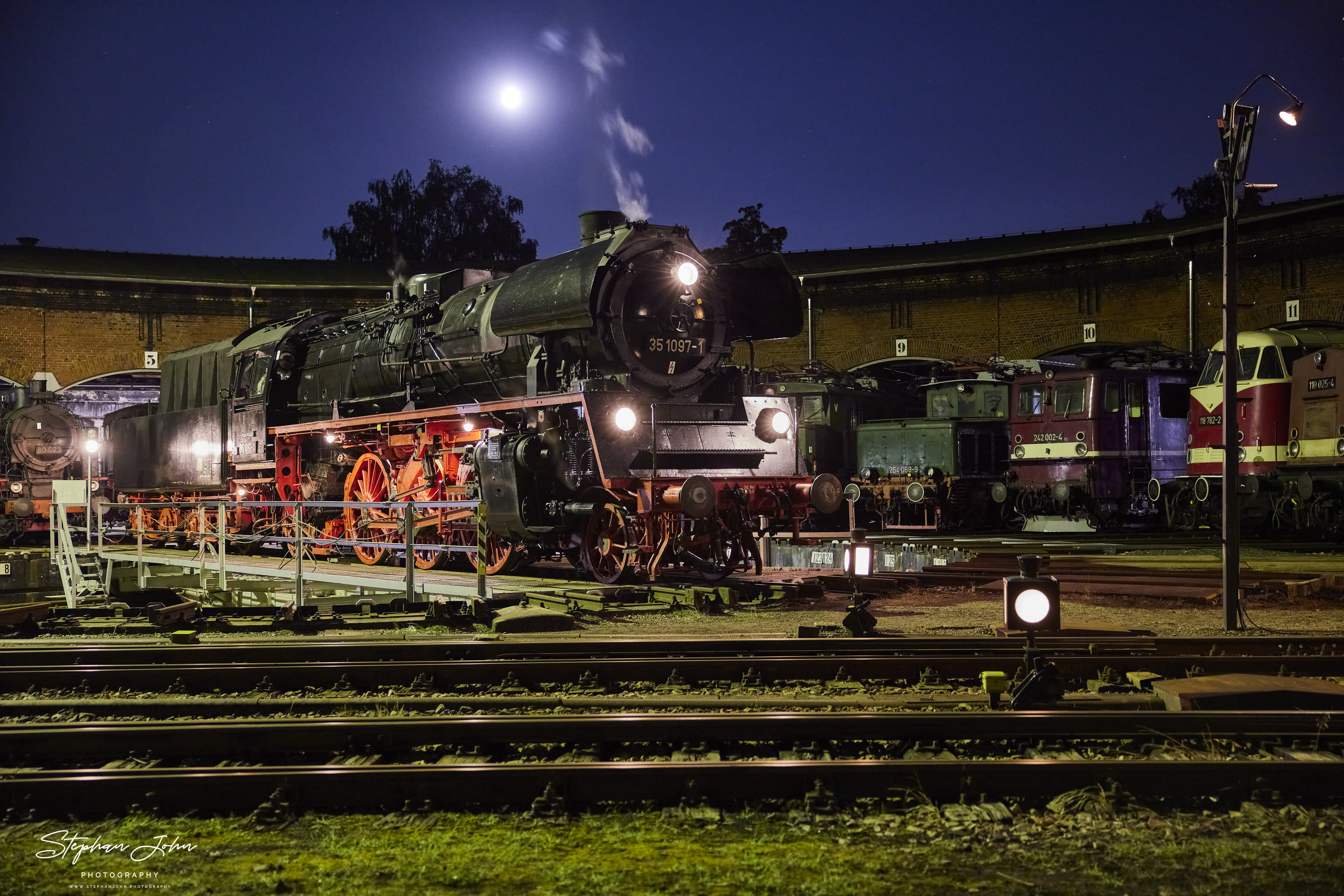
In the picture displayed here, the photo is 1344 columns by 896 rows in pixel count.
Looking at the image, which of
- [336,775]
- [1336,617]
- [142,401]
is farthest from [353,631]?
[142,401]

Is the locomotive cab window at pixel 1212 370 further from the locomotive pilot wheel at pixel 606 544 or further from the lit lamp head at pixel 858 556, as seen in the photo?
the locomotive pilot wheel at pixel 606 544

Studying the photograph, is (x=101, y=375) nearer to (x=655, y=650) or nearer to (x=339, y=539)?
(x=339, y=539)

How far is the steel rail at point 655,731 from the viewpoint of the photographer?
4.55m

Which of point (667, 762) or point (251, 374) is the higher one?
point (251, 374)

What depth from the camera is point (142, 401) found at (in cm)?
3378

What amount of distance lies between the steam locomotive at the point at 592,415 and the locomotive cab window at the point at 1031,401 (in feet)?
34.1

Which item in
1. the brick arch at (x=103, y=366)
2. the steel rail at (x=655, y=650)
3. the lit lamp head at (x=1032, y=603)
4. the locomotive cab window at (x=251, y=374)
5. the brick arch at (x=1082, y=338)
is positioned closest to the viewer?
the lit lamp head at (x=1032, y=603)

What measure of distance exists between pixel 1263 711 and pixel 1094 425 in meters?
15.1

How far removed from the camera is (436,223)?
4975 cm

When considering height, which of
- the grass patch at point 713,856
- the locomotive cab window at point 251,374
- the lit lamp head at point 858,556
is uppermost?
the locomotive cab window at point 251,374

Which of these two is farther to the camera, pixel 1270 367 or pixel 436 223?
pixel 436 223

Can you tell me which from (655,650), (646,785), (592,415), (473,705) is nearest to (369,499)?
(592,415)

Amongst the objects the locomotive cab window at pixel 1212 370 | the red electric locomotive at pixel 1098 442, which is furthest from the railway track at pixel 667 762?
the red electric locomotive at pixel 1098 442

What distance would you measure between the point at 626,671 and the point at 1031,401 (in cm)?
1605
